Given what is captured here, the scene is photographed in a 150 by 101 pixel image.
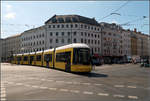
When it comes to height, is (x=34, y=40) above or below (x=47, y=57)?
above

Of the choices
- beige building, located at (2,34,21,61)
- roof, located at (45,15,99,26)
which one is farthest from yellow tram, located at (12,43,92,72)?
beige building, located at (2,34,21,61)

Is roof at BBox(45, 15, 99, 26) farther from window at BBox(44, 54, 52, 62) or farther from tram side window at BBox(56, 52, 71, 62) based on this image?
tram side window at BBox(56, 52, 71, 62)

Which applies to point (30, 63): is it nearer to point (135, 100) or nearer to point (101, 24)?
point (135, 100)

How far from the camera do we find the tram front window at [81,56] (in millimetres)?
16109

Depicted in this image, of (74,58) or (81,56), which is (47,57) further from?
(81,56)

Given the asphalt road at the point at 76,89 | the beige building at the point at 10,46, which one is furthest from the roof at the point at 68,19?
the asphalt road at the point at 76,89

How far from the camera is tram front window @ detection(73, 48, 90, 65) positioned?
1611 cm

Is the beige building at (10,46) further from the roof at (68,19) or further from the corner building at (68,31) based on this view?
the roof at (68,19)

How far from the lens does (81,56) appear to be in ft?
53.3

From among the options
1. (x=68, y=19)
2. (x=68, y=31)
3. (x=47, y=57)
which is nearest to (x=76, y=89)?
(x=47, y=57)

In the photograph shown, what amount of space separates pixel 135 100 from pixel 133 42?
85.9 m

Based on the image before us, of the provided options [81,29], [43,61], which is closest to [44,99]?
[43,61]

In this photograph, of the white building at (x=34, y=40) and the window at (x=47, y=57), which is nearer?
the window at (x=47, y=57)

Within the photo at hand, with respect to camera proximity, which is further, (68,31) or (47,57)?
(68,31)
